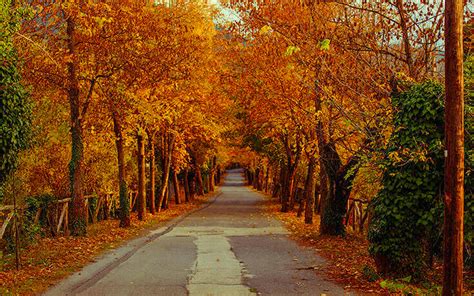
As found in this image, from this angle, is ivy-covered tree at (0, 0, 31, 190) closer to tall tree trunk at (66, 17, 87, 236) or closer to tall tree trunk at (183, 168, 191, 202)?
tall tree trunk at (66, 17, 87, 236)

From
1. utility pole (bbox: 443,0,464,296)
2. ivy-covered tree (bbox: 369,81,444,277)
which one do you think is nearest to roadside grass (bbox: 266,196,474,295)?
ivy-covered tree (bbox: 369,81,444,277)

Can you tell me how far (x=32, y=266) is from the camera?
39.8 ft

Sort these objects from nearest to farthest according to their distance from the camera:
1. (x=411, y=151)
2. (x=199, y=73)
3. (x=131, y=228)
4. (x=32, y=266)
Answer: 1. (x=411, y=151)
2. (x=32, y=266)
3. (x=131, y=228)
4. (x=199, y=73)

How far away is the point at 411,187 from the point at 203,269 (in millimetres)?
5052

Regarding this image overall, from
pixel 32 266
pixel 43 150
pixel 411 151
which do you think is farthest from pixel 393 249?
pixel 43 150

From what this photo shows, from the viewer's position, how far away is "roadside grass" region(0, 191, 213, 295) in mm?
10070

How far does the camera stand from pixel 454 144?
295 inches

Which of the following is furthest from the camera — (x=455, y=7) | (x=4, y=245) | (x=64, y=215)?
(x=64, y=215)

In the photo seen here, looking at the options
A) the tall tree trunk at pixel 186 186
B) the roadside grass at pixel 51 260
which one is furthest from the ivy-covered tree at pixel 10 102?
the tall tree trunk at pixel 186 186

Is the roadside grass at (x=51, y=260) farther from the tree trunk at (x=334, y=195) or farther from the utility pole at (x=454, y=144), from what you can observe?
the tree trunk at (x=334, y=195)

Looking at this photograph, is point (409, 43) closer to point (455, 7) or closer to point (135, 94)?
point (455, 7)

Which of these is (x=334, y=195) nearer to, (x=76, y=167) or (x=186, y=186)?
(x=76, y=167)

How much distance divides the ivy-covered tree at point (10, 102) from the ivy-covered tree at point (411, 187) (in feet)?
27.2

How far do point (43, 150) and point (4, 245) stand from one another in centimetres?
729
